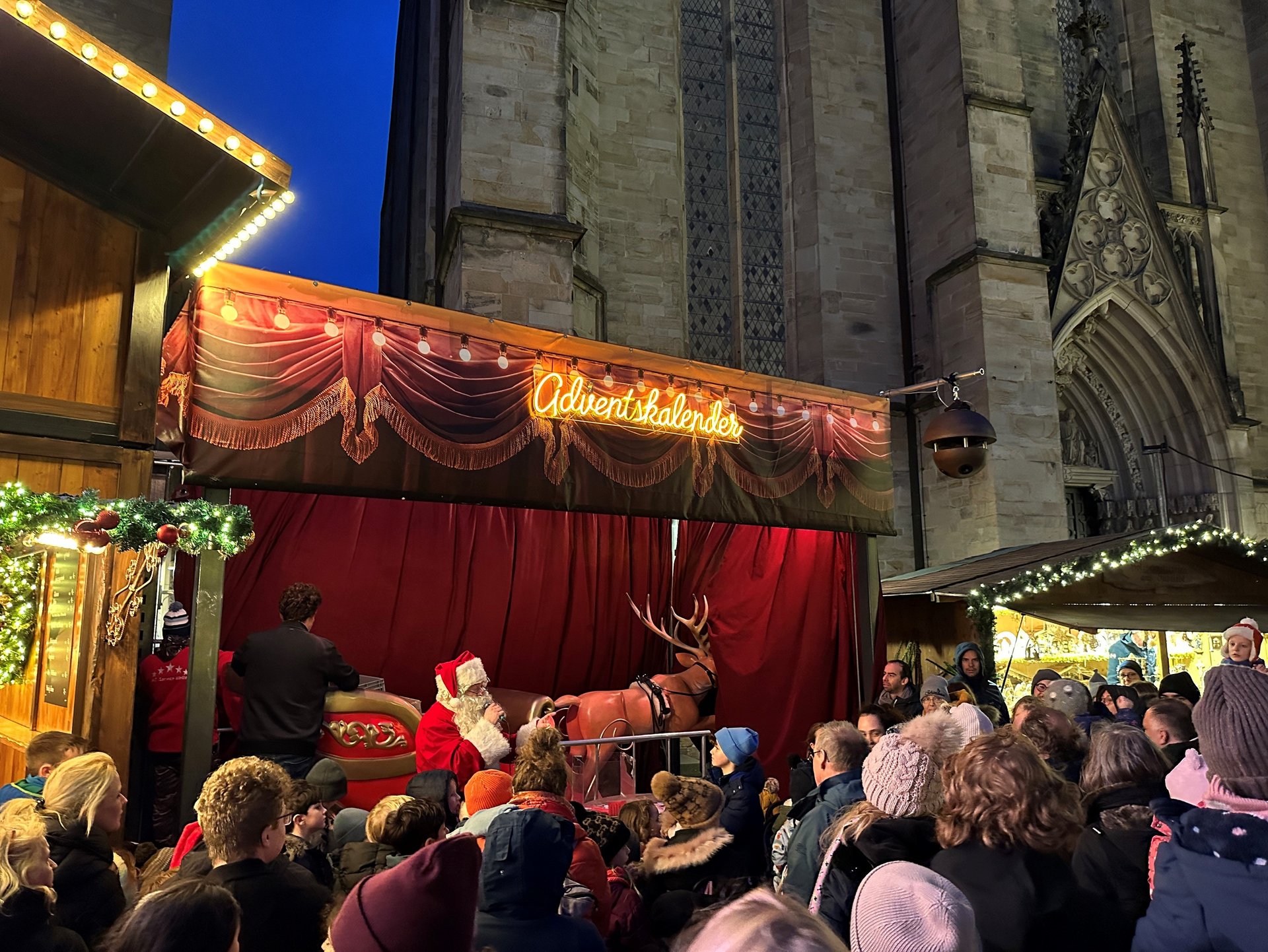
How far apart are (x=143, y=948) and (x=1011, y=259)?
1467cm

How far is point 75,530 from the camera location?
4.40 m

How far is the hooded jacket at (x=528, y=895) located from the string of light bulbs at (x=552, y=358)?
544 centimetres

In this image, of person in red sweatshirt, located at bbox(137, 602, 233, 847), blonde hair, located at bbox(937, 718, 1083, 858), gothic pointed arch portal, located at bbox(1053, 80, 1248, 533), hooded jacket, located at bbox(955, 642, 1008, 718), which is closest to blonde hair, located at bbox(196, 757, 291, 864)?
blonde hair, located at bbox(937, 718, 1083, 858)

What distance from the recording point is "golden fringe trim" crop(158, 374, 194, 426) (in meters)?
6.43

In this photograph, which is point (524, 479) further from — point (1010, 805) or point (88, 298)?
point (1010, 805)

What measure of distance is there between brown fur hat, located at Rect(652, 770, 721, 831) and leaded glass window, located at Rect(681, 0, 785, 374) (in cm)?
1244

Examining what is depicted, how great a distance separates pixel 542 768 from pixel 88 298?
14.0 feet

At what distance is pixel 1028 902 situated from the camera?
2453mm

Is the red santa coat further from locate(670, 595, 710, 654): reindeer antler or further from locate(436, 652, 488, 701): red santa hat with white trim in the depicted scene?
locate(670, 595, 710, 654): reindeer antler

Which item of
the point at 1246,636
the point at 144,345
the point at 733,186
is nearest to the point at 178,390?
the point at 144,345

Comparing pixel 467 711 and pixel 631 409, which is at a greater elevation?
pixel 631 409

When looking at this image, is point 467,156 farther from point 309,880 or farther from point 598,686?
point 309,880

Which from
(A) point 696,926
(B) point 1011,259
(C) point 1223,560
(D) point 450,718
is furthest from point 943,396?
(A) point 696,926

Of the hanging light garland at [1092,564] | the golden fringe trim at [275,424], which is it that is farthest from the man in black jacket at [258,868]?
the hanging light garland at [1092,564]
